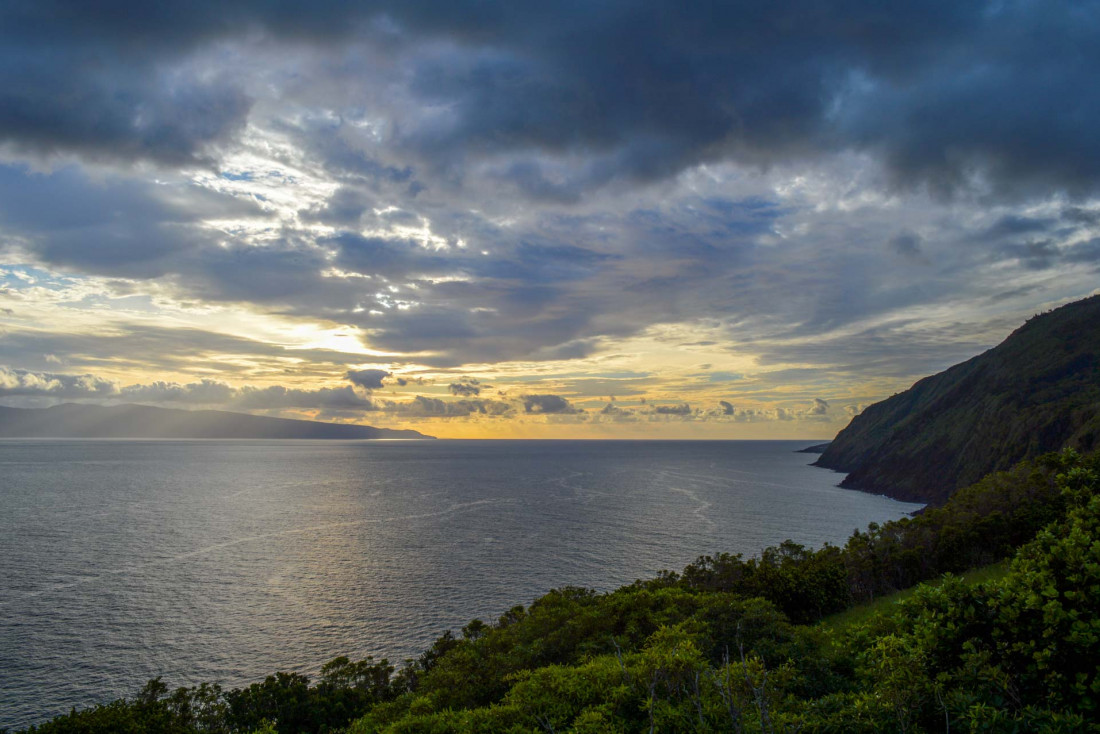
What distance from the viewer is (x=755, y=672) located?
13523mm

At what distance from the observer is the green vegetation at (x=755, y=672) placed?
1040cm

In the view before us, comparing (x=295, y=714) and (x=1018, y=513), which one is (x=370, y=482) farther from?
(x=1018, y=513)

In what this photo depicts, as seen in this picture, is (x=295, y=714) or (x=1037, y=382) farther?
(x=1037, y=382)

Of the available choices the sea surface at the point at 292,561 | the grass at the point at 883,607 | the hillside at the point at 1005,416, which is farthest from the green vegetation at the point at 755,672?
the hillside at the point at 1005,416

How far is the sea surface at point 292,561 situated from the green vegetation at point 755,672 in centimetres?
1163

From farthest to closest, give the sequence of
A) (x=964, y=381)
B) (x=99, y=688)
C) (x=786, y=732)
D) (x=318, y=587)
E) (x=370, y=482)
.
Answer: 1. (x=370, y=482)
2. (x=964, y=381)
3. (x=318, y=587)
4. (x=99, y=688)
5. (x=786, y=732)

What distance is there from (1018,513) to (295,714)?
60.3 meters

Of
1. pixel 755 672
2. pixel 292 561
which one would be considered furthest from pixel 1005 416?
pixel 292 561

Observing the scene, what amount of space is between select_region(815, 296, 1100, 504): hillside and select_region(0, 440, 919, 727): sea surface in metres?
17.4

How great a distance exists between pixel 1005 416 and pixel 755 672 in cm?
15654

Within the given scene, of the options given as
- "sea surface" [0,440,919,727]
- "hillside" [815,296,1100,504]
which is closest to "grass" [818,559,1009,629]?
"sea surface" [0,440,919,727]

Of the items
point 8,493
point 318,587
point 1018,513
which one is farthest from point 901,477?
point 8,493

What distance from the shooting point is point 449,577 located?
74.2 meters

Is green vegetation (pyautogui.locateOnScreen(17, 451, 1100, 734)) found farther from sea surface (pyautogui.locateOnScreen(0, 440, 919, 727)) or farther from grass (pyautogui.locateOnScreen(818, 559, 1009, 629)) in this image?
sea surface (pyautogui.locateOnScreen(0, 440, 919, 727))
